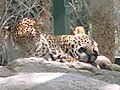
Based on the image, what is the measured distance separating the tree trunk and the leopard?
1.97ft

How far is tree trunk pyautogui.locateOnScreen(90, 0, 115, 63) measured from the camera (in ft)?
16.3

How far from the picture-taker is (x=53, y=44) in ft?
13.4

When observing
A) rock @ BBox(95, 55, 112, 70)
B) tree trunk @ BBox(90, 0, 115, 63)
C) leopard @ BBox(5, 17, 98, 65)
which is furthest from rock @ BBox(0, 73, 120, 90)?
tree trunk @ BBox(90, 0, 115, 63)

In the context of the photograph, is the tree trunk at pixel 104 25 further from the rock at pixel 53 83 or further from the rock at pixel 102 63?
the rock at pixel 53 83

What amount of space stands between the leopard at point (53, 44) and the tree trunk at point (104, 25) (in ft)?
1.97

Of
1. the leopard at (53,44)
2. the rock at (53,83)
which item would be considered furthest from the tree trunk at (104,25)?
the rock at (53,83)

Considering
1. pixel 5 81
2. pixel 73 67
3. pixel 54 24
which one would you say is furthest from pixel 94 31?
pixel 5 81

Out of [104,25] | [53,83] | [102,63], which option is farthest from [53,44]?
[53,83]

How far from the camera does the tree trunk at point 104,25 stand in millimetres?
4957

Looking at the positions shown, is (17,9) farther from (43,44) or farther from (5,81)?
(5,81)

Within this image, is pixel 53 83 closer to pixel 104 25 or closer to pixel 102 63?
pixel 102 63

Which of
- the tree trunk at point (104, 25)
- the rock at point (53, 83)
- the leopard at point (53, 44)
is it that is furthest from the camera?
the tree trunk at point (104, 25)

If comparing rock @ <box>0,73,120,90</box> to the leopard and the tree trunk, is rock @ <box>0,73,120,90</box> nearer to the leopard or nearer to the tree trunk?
the leopard

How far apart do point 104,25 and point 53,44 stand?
3.89 ft
